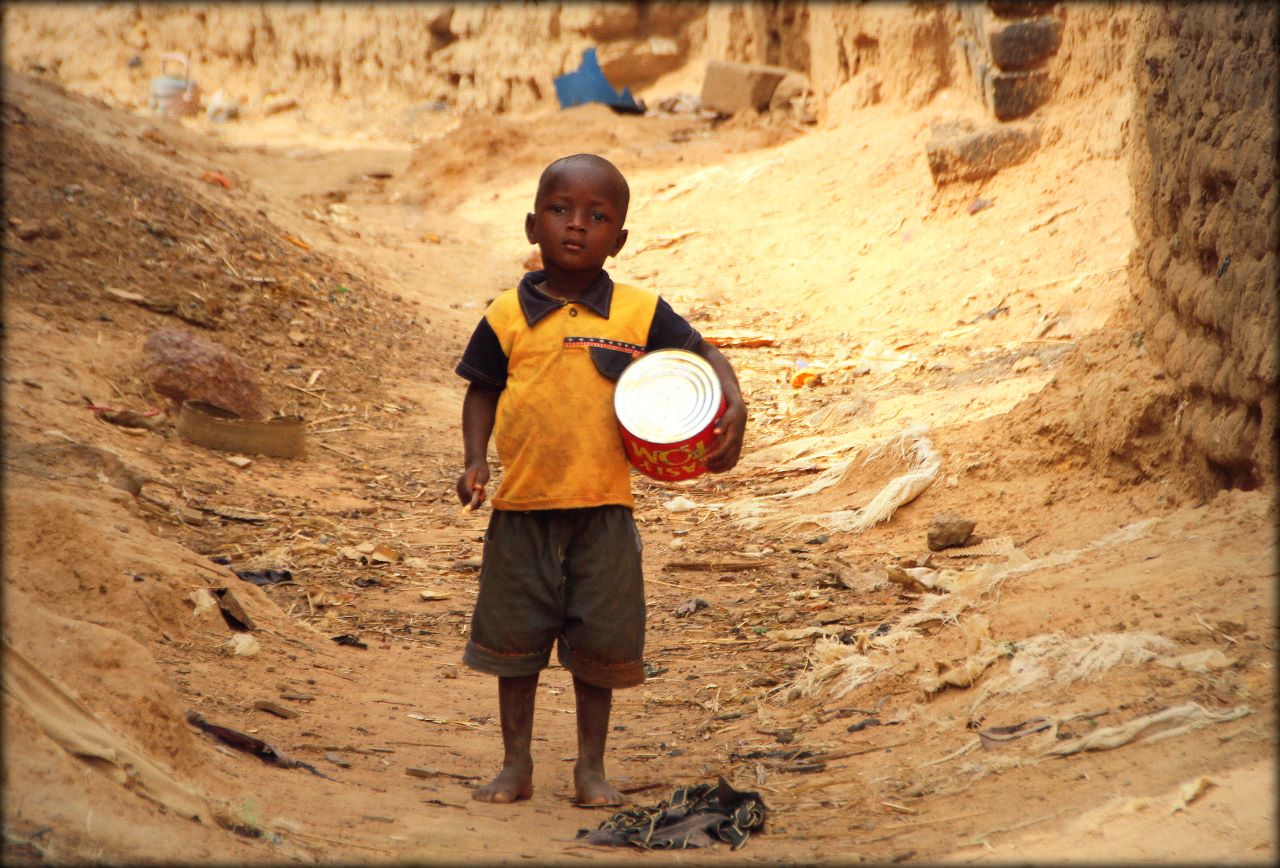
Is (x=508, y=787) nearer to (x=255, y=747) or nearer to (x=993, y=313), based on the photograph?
(x=255, y=747)

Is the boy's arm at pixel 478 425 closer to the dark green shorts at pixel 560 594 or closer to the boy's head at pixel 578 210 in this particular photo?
the dark green shorts at pixel 560 594

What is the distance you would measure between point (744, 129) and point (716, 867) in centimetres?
1385

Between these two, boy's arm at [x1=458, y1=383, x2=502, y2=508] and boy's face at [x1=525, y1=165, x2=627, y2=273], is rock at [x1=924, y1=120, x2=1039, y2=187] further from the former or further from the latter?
boy's arm at [x1=458, y1=383, x2=502, y2=508]

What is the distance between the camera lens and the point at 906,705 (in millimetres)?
3277

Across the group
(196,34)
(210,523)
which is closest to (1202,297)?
(210,523)

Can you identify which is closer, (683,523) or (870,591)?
(870,591)

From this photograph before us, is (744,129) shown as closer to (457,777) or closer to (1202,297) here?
(1202,297)

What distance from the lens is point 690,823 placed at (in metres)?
2.67

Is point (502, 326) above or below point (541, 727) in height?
above

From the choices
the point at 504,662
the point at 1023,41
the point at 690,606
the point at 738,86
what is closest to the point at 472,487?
the point at 504,662

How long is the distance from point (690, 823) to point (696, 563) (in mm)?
2691

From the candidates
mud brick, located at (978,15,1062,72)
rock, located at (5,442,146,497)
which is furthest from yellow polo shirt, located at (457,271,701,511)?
mud brick, located at (978,15,1062,72)

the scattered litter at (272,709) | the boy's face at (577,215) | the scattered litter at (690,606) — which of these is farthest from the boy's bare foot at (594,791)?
the scattered litter at (690,606)

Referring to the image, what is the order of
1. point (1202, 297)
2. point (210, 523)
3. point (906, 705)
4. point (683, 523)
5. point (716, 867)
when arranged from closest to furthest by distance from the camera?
point (716, 867) < point (906, 705) < point (1202, 297) < point (210, 523) < point (683, 523)
